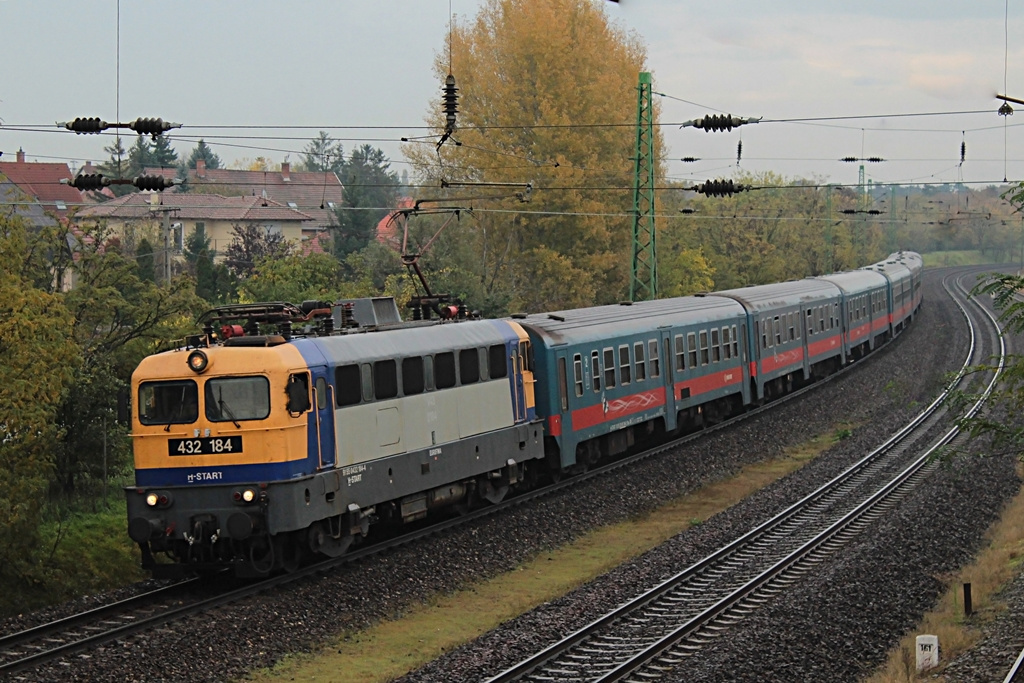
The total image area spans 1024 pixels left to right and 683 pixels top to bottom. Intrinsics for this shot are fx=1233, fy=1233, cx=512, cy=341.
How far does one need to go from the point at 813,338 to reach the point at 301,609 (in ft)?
88.1

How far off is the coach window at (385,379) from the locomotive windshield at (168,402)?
2705 millimetres

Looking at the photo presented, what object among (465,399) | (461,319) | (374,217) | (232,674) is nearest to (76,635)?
(232,674)

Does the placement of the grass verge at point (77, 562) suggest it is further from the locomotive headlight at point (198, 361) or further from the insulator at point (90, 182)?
the insulator at point (90, 182)

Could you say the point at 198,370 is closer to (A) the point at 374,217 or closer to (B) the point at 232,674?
(B) the point at 232,674

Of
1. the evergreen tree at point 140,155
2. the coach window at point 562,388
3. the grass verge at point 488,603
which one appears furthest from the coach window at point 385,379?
the evergreen tree at point 140,155

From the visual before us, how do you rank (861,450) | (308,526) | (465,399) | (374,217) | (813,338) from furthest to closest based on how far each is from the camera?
(374,217)
(813,338)
(861,450)
(465,399)
(308,526)

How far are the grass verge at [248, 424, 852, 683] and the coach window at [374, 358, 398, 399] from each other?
2938 mm

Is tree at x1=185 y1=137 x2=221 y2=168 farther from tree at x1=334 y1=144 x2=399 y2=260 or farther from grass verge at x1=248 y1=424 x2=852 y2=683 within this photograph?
grass verge at x1=248 y1=424 x2=852 y2=683

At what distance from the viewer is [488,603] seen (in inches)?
637

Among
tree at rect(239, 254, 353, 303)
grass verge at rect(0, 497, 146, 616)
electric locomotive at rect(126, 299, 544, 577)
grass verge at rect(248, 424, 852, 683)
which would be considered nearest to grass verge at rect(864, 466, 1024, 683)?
grass verge at rect(248, 424, 852, 683)

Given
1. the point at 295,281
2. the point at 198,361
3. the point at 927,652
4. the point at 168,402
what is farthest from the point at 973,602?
the point at 295,281

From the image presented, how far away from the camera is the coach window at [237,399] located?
1514 cm

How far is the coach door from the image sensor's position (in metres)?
15.7

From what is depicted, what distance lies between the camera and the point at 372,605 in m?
15.3
